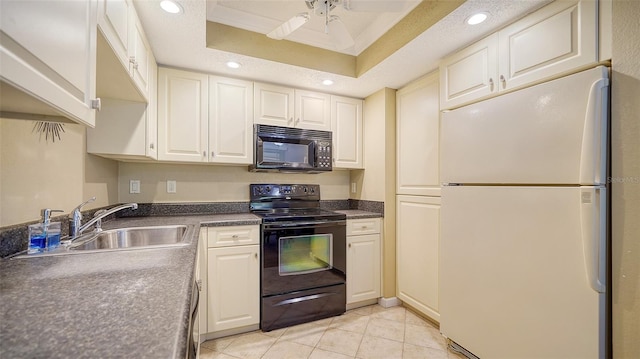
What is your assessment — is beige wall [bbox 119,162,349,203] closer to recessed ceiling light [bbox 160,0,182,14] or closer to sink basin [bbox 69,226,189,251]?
sink basin [bbox 69,226,189,251]

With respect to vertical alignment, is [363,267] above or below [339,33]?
below

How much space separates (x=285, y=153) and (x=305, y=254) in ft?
3.05

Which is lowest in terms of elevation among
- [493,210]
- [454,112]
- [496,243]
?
[496,243]

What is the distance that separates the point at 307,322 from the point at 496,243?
1.57 meters

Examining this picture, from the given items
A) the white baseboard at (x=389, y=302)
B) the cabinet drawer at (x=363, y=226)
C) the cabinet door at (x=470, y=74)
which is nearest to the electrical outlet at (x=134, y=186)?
the cabinet drawer at (x=363, y=226)

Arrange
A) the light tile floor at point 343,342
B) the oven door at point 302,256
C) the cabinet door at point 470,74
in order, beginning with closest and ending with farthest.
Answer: the cabinet door at point 470,74, the light tile floor at point 343,342, the oven door at point 302,256

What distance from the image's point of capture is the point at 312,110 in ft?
8.58

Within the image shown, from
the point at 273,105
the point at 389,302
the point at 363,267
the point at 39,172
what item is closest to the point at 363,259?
the point at 363,267

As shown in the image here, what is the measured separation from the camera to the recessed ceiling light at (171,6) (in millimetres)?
1392

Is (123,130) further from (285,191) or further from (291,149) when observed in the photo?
(285,191)

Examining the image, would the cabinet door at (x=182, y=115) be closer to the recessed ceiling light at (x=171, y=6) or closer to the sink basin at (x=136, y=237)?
the sink basin at (x=136, y=237)

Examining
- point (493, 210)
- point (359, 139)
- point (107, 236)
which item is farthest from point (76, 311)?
point (359, 139)

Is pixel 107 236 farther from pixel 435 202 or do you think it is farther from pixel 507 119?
pixel 507 119

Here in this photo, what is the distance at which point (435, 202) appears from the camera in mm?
2102
